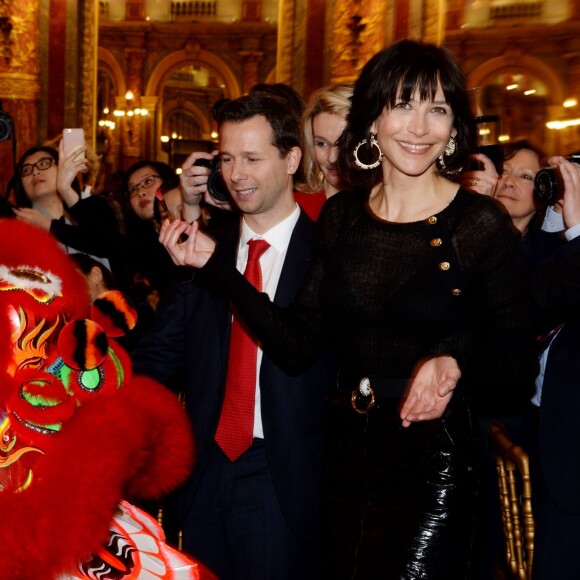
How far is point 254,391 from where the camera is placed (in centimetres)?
239

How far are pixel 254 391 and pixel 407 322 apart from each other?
0.63 meters

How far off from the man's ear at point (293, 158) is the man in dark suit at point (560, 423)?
31.1 inches

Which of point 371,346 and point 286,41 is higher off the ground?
point 286,41

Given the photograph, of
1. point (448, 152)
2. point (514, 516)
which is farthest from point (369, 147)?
point (514, 516)

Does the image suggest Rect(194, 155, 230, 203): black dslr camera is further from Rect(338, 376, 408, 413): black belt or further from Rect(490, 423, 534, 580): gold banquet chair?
Rect(490, 423, 534, 580): gold banquet chair

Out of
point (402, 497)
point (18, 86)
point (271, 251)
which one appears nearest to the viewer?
point (402, 497)

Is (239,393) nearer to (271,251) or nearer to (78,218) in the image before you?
(271,251)

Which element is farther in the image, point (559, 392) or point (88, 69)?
point (88, 69)

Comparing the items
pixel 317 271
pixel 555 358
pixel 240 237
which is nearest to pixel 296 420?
pixel 317 271

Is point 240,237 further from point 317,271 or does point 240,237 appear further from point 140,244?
point 140,244

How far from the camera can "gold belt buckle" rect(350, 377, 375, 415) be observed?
6.42 feet

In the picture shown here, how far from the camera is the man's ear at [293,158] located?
8.42 feet

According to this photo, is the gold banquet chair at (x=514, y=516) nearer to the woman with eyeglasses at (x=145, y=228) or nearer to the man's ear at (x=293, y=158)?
the man's ear at (x=293, y=158)

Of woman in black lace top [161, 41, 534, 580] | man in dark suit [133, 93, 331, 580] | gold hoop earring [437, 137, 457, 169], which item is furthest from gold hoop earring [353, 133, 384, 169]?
man in dark suit [133, 93, 331, 580]
